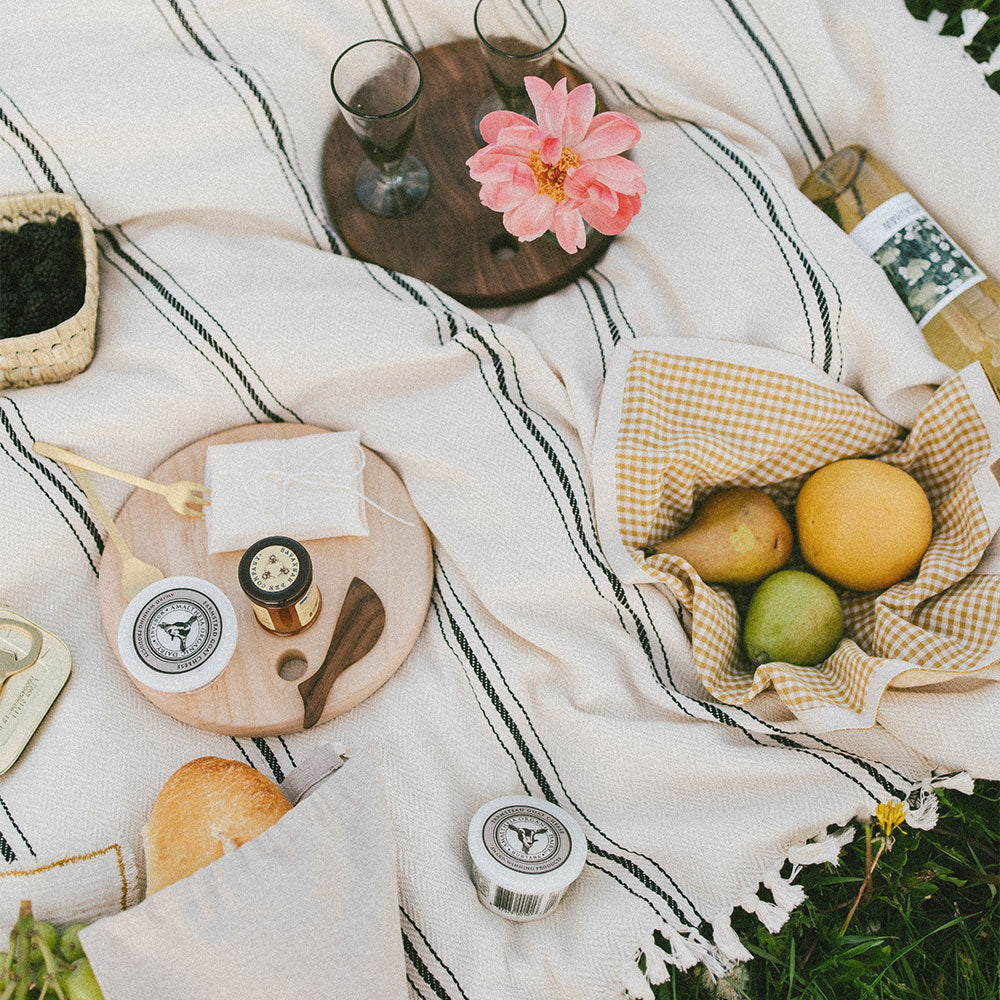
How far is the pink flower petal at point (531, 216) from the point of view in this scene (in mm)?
891

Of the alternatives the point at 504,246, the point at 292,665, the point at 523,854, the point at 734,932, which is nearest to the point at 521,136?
the point at 504,246

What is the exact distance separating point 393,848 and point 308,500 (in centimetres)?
37

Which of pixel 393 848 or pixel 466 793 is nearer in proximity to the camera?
pixel 393 848

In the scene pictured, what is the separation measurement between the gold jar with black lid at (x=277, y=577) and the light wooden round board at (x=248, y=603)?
0.06 m

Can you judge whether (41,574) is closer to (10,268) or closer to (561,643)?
(10,268)

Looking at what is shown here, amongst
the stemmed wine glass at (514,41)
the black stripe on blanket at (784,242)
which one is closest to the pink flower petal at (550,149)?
the stemmed wine glass at (514,41)

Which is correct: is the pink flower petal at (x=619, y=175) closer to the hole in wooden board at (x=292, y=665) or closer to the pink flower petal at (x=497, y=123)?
the pink flower petal at (x=497, y=123)

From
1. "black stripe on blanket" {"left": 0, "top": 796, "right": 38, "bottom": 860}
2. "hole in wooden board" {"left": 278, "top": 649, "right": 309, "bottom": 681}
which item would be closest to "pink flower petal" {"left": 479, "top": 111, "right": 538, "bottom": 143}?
"hole in wooden board" {"left": 278, "top": 649, "right": 309, "bottom": 681}

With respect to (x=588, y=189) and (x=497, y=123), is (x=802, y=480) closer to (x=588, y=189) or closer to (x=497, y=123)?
(x=588, y=189)

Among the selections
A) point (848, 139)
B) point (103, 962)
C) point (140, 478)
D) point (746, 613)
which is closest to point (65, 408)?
point (140, 478)

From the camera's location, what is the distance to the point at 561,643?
92cm

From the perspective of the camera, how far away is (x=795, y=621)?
0.91 metres

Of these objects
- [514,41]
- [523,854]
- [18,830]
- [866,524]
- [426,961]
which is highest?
[514,41]

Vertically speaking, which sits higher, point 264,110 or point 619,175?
point 619,175
